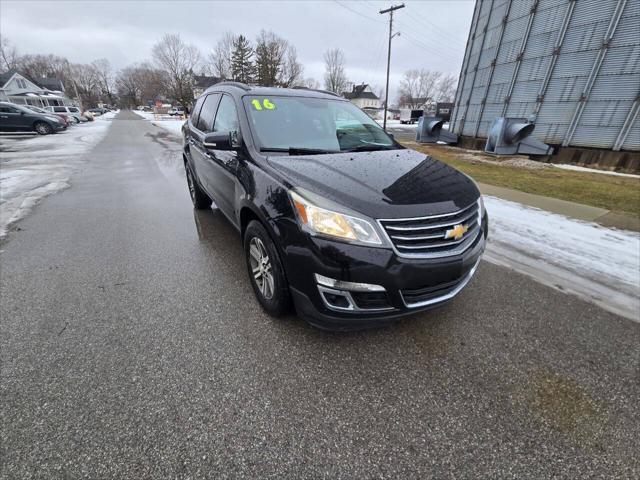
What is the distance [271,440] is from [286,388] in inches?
13.0

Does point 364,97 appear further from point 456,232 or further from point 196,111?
point 456,232

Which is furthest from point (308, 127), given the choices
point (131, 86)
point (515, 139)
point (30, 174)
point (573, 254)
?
point (131, 86)

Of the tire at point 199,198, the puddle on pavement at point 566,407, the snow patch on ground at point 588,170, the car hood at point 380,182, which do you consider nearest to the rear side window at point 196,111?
the tire at point 199,198

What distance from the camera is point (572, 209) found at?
16.9 feet

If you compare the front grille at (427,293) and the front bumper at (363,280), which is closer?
the front bumper at (363,280)

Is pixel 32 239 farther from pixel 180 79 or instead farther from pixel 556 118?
pixel 180 79

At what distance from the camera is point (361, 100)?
3634 inches

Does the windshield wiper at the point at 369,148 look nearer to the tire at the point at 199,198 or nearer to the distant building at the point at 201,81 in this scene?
the tire at the point at 199,198

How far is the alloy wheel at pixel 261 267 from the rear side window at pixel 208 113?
199 centimetres

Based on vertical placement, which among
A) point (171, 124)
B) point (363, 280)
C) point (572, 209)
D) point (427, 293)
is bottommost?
point (171, 124)

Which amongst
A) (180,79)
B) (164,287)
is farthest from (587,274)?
(180,79)

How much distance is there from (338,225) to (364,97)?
10318 cm

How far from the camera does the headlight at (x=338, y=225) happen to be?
5.95 ft

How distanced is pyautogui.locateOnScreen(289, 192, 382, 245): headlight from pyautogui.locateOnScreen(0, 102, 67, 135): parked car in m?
24.9
